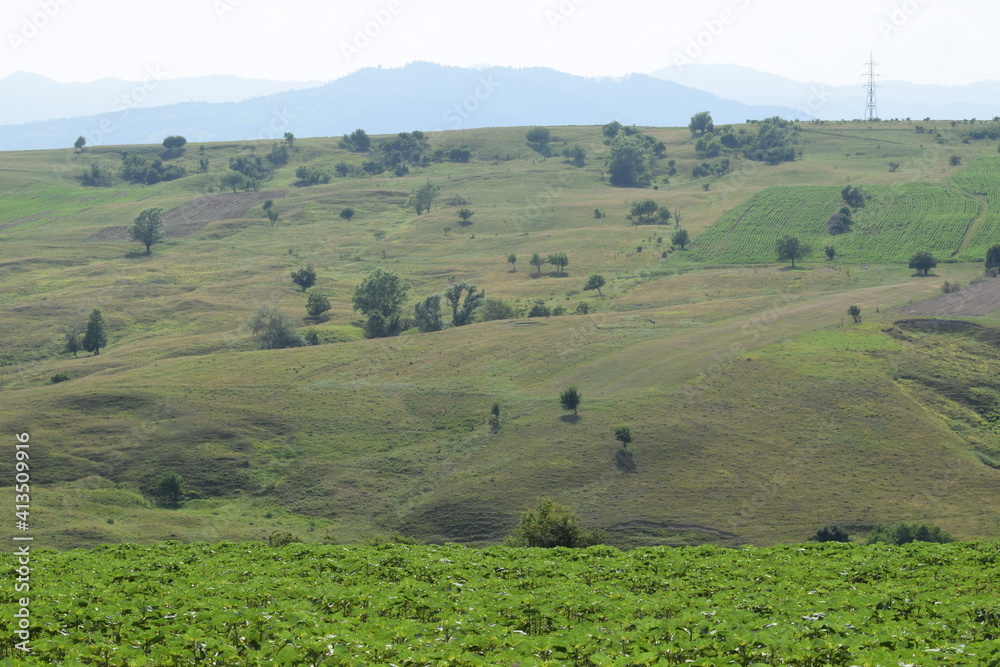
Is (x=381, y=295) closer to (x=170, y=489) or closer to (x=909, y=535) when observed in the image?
(x=170, y=489)

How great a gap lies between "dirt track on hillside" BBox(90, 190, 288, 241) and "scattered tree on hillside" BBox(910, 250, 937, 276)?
134778mm

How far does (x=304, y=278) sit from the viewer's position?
439 feet

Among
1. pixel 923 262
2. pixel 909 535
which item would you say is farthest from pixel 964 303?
pixel 909 535

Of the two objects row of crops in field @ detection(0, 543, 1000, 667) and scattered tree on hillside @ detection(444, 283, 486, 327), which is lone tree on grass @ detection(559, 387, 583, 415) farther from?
row of crops in field @ detection(0, 543, 1000, 667)

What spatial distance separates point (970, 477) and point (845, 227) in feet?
332

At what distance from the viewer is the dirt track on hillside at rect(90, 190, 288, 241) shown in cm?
17050

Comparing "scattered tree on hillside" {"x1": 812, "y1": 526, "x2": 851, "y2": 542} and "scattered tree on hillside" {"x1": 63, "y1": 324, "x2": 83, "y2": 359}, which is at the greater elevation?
"scattered tree on hillside" {"x1": 63, "y1": 324, "x2": 83, "y2": 359}

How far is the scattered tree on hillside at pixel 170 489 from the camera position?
185 feet

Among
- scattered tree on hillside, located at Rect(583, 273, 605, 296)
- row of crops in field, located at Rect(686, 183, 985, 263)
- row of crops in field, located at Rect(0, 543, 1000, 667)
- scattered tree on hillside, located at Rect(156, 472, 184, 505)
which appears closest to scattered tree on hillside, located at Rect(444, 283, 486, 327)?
scattered tree on hillside, located at Rect(583, 273, 605, 296)

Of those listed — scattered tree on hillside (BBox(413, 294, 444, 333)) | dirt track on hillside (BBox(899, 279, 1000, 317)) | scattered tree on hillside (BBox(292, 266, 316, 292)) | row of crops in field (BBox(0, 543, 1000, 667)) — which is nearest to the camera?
row of crops in field (BBox(0, 543, 1000, 667))

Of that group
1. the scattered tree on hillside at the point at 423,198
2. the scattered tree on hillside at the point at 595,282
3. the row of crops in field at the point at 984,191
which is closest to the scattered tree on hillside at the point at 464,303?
the scattered tree on hillside at the point at 595,282

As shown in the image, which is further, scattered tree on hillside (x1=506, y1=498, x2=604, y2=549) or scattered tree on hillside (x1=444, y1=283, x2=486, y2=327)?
scattered tree on hillside (x1=444, y1=283, x2=486, y2=327)

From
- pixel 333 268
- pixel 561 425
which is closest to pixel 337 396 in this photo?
pixel 561 425

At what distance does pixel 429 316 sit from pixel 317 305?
1986 cm
